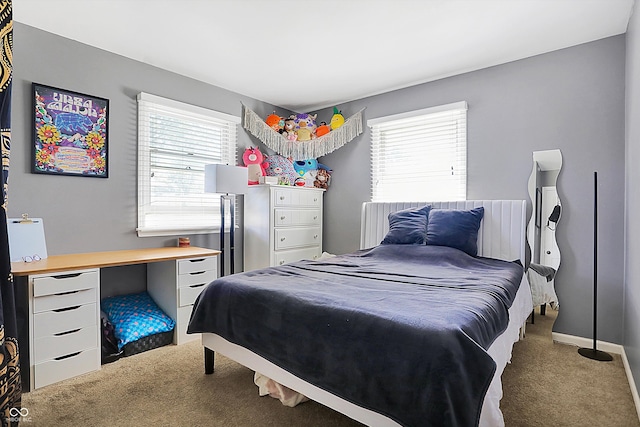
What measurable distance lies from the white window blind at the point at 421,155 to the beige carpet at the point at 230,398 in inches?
66.3

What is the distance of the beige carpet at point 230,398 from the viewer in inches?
68.4

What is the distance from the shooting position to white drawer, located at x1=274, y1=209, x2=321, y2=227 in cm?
378

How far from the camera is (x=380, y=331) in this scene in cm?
135

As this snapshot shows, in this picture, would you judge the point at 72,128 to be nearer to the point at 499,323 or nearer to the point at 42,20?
the point at 42,20

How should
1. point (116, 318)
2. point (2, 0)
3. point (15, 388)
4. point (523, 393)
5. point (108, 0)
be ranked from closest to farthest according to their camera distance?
point (2, 0), point (15, 388), point (523, 393), point (108, 0), point (116, 318)

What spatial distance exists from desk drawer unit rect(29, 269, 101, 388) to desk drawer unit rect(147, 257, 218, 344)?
0.58 metres

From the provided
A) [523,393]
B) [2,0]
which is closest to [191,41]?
[2,0]

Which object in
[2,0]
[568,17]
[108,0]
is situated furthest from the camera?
[568,17]

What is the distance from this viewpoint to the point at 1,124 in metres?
1.28

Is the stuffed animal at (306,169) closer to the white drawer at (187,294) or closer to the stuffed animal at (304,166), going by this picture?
the stuffed animal at (304,166)

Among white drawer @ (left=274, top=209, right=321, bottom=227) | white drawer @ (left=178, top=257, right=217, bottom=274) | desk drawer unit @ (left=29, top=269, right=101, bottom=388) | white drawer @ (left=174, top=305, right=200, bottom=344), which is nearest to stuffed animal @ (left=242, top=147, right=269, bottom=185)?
white drawer @ (left=274, top=209, right=321, bottom=227)

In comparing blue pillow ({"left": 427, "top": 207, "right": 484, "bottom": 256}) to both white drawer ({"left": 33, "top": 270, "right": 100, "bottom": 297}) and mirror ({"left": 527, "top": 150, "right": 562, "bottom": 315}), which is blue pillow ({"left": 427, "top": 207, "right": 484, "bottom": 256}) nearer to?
mirror ({"left": 527, "top": 150, "right": 562, "bottom": 315})

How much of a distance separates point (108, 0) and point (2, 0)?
3.96 feet

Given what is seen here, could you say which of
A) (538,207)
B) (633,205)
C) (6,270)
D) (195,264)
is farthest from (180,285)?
(633,205)
